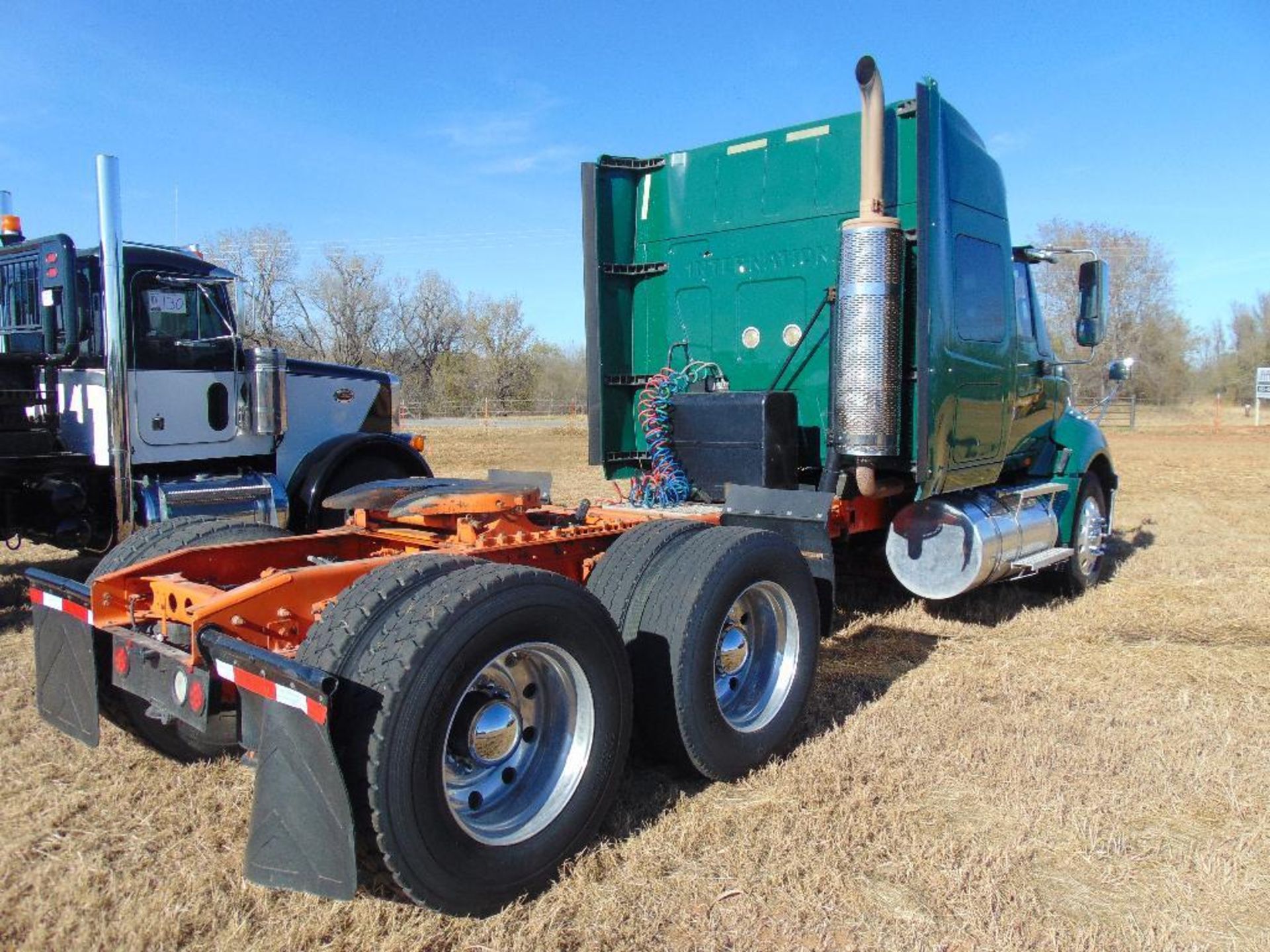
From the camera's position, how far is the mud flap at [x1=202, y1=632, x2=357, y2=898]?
2.29m

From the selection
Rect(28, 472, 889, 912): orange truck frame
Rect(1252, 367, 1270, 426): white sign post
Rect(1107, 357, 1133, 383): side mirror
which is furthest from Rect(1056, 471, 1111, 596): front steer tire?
Rect(1252, 367, 1270, 426): white sign post

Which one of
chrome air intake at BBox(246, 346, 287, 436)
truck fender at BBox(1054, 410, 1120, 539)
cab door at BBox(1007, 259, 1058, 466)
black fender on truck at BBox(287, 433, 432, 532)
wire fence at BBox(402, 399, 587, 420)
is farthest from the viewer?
wire fence at BBox(402, 399, 587, 420)

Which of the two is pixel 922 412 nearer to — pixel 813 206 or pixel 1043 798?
pixel 813 206

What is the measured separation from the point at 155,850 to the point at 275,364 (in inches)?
190

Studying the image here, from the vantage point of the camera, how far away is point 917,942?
260 cm

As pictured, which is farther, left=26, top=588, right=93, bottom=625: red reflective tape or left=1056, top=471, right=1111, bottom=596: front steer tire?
left=1056, top=471, right=1111, bottom=596: front steer tire

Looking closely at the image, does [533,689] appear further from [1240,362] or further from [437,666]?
[1240,362]

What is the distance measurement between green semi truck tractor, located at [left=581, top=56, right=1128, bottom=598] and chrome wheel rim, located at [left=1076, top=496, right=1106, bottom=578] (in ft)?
1.55

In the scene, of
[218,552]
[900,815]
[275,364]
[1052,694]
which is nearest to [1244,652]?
[1052,694]

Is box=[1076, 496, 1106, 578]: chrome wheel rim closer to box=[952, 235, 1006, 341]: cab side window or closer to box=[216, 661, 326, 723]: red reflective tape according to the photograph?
box=[952, 235, 1006, 341]: cab side window

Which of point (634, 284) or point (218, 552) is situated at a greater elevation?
point (634, 284)

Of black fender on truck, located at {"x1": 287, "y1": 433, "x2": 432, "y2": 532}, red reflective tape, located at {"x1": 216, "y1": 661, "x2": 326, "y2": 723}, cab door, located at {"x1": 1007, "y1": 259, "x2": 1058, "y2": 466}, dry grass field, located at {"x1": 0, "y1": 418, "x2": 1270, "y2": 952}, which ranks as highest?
cab door, located at {"x1": 1007, "y1": 259, "x2": 1058, "y2": 466}

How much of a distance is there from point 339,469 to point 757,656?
4.62 meters

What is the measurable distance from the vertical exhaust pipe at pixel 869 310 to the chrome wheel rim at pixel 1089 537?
9.36 ft
